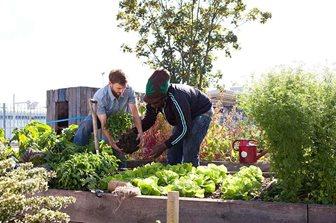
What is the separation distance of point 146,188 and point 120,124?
1684 mm

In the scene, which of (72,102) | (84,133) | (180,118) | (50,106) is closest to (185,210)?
(180,118)

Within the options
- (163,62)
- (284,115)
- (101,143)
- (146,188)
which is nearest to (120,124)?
(101,143)

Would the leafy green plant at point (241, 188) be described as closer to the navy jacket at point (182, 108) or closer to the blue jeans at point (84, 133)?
the navy jacket at point (182, 108)

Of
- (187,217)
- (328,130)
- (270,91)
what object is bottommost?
(187,217)

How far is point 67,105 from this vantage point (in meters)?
10.9

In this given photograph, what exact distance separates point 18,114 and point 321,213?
595 inches

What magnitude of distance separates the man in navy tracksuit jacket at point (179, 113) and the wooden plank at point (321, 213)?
6.43 feet

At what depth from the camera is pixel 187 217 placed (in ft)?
14.2

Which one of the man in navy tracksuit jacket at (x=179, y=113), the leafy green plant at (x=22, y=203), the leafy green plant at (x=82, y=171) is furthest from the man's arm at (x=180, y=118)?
the leafy green plant at (x=22, y=203)

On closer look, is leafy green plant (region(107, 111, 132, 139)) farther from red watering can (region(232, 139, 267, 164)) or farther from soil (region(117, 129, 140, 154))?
red watering can (region(232, 139, 267, 164))

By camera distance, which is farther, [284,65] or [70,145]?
[70,145]

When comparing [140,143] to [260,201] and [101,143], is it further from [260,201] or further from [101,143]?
[260,201]

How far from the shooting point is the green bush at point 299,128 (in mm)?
4027

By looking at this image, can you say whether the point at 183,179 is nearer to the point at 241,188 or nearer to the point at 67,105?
the point at 241,188
